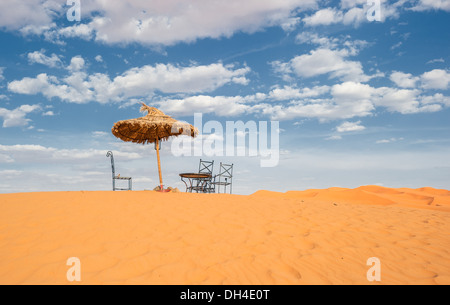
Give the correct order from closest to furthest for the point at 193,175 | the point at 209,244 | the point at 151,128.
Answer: the point at 209,244, the point at 151,128, the point at 193,175

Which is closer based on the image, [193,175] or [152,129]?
[152,129]

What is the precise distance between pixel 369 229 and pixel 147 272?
15.4 ft

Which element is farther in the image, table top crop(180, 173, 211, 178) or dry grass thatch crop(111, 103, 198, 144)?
table top crop(180, 173, 211, 178)

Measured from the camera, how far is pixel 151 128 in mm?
10414

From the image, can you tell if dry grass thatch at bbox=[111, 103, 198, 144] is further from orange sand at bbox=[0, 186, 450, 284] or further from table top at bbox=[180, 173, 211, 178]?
orange sand at bbox=[0, 186, 450, 284]

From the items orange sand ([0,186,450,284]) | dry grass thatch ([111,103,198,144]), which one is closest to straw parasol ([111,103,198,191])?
dry grass thatch ([111,103,198,144])

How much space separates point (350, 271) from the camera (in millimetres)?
3951

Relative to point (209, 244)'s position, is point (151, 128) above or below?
above

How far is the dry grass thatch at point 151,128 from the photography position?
1023 centimetres

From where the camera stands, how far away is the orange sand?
3.76 meters

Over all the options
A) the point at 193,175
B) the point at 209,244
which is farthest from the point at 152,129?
the point at 209,244

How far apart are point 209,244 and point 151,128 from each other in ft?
22.2

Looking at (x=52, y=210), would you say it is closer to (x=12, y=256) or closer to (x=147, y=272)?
(x=12, y=256)

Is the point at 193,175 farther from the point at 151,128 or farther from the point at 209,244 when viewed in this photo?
the point at 209,244
